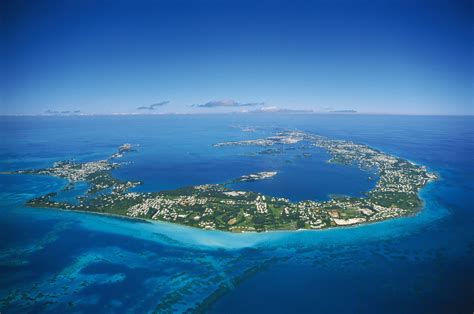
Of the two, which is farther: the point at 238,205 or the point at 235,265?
the point at 238,205

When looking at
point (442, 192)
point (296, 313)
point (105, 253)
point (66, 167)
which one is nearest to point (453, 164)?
point (442, 192)

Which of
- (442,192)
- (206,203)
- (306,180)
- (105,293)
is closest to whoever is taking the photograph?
(105,293)

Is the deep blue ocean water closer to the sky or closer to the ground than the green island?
closer to the ground

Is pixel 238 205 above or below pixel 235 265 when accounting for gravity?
above

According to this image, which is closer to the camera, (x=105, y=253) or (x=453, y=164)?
(x=105, y=253)

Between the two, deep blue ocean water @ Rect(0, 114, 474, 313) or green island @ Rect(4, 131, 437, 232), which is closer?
deep blue ocean water @ Rect(0, 114, 474, 313)

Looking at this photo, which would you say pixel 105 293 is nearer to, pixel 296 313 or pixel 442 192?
pixel 296 313

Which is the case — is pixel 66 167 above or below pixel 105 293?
above

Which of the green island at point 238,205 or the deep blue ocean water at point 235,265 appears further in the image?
the green island at point 238,205

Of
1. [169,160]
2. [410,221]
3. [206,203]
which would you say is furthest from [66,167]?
[410,221]

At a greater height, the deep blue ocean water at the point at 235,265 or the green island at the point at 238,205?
the green island at the point at 238,205

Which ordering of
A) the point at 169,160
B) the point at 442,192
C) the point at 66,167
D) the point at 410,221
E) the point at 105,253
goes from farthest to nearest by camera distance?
the point at 169,160, the point at 66,167, the point at 442,192, the point at 410,221, the point at 105,253
